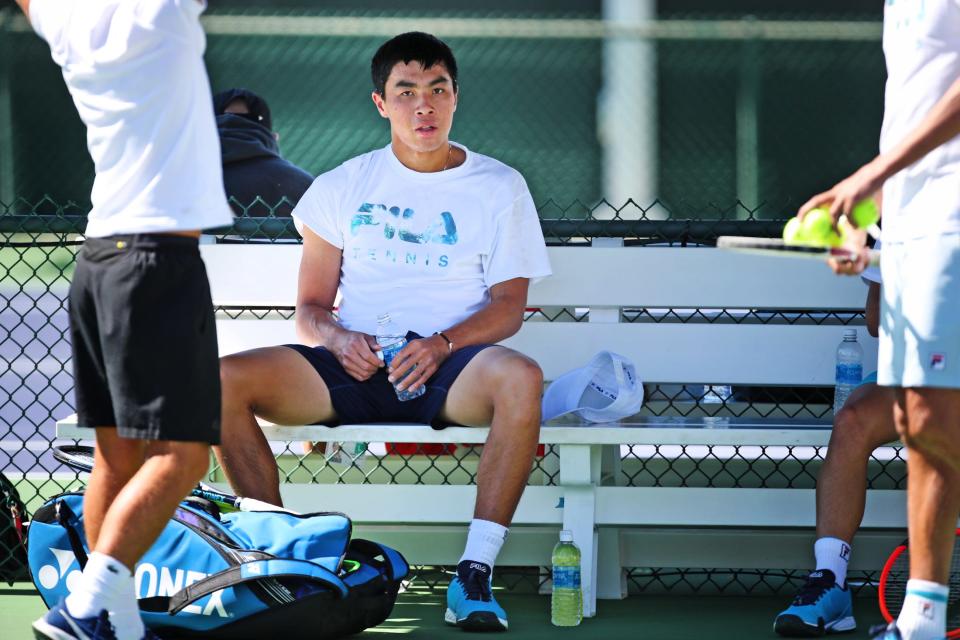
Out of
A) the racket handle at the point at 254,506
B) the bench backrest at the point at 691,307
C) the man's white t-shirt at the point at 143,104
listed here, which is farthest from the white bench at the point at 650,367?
the man's white t-shirt at the point at 143,104

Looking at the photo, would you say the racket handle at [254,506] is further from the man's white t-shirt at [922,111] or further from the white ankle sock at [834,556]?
the man's white t-shirt at [922,111]

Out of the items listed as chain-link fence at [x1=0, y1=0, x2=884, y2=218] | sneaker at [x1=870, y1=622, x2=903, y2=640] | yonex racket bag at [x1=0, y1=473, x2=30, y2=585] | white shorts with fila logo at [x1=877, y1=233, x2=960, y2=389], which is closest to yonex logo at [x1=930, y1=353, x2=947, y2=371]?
white shorts with fila logo at [x1=877, y1=233, x2=960, y2=389]

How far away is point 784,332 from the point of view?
12.9ft

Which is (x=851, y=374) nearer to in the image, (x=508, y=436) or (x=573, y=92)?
(x=508, y=436)

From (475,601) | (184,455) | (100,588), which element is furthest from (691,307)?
(100,588)

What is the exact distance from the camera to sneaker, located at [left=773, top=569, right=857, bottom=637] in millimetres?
3299

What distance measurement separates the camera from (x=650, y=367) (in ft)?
13.0

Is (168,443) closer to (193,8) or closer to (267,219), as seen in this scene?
(193,8)

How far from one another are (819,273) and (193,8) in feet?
6.42

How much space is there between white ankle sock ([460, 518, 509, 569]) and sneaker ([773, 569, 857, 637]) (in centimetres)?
67

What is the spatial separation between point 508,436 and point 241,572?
0.73 m

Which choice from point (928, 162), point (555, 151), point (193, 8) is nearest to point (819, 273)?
point (928, 162)

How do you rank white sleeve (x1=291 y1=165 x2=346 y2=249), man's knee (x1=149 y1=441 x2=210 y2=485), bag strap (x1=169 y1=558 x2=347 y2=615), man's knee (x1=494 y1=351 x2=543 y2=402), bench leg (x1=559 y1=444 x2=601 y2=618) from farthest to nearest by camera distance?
white sleeve (x1=291 y1=165 x2=346 y2=249) < bench leg (x1=559 y1=444 x2=601 y2=618) < man's knee (x1=494 y1=351 x2=543 y2=402) < bag strap (x1=169 y1=558 x2=347 y2=615) < man's knee (x1=149 y1=441 x2=210 y2=485)

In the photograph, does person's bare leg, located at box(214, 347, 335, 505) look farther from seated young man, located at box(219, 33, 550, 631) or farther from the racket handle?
the racket handle
